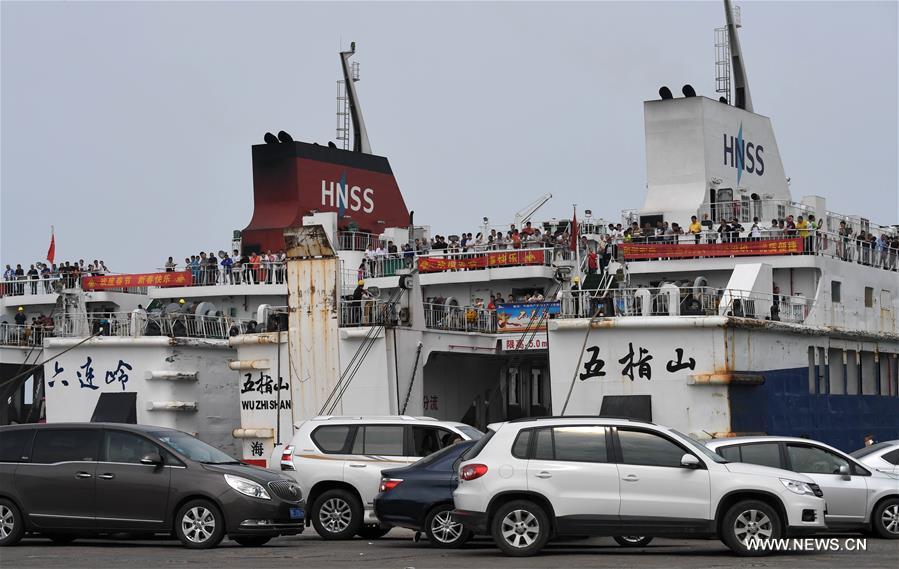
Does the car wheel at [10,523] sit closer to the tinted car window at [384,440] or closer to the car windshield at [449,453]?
the tinted car window at [384,440]

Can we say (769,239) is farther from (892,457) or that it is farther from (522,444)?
(522,444)

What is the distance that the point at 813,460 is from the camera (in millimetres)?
18609

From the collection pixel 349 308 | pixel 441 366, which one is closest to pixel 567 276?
pixel 441 366

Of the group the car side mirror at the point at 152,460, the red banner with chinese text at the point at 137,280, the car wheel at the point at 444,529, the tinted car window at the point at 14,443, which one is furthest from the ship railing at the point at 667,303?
the red banner with chinese text at the point at 137,280

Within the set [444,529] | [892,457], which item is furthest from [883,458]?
[444,529]

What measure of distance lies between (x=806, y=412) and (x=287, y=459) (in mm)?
12852

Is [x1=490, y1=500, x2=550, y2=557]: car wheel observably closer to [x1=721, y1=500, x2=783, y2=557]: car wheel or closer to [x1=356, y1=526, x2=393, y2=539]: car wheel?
[x1=721, y1=500, x2=783, y2=557]: car wheel

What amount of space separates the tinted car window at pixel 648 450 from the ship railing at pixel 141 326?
17.9 metres

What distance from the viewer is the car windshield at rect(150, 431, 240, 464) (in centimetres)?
1806

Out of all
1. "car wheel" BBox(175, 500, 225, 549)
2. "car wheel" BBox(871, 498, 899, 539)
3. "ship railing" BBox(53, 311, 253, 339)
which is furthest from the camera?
"ship railing" BBox(53, 311, 253, 339)

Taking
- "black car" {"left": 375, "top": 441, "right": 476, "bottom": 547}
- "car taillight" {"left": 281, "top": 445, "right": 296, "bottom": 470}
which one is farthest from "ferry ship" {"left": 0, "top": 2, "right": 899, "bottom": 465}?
"black car" {"left": 375, "top": 441, "right": 476, "bottom": 547}

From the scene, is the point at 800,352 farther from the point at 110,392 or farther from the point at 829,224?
the point at 110,392

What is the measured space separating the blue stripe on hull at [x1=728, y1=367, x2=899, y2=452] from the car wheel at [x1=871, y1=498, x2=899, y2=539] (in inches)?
304

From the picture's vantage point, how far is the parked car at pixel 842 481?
1820 centimetres
